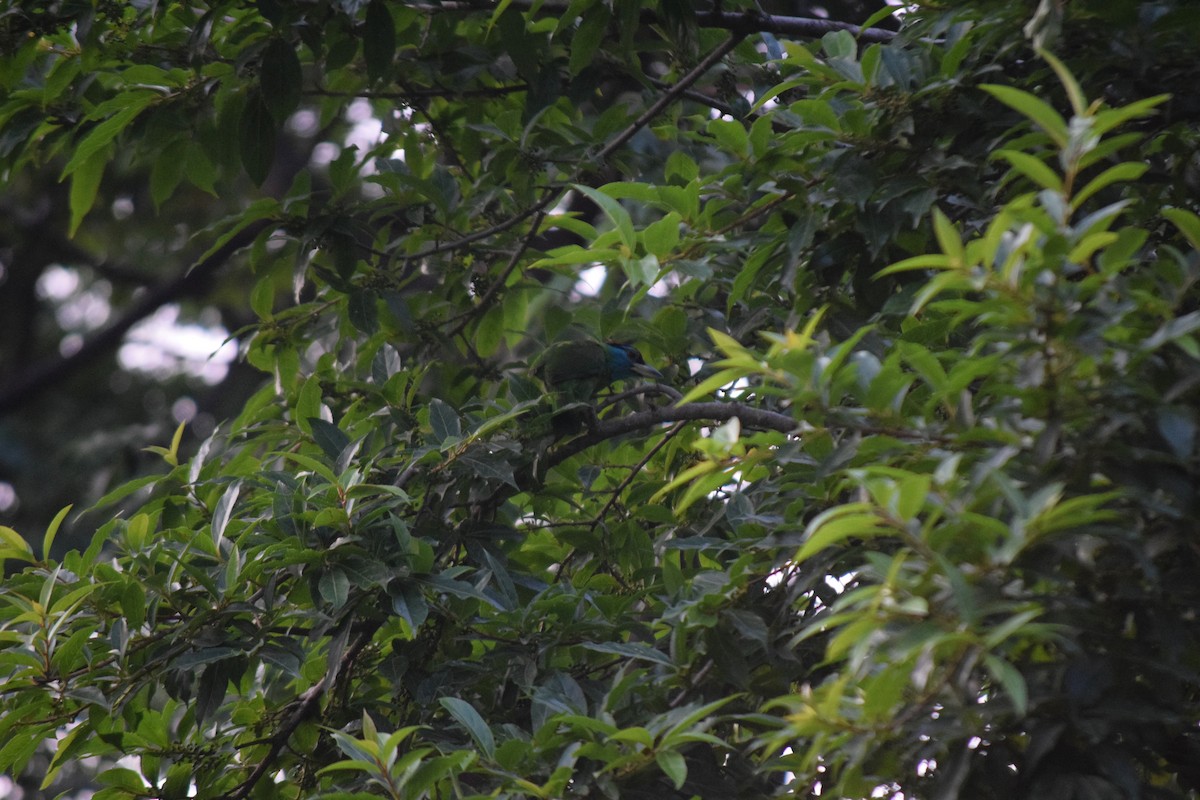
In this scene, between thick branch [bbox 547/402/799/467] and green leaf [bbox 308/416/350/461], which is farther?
green leaf [bbox 308/416/350/461]

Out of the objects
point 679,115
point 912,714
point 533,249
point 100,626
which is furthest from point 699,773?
point 679,115

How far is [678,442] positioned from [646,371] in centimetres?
88

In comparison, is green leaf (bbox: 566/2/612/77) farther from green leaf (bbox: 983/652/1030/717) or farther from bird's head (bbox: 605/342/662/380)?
green leaf (bbox: 983/652/1030/717)

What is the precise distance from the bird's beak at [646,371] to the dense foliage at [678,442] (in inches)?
8.9

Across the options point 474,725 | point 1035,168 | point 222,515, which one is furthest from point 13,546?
point 1035,168

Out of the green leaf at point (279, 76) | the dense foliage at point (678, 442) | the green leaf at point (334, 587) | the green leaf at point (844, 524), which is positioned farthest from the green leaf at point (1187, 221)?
the green leaf at point (279, 76)

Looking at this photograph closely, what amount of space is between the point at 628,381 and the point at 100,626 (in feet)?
8.41

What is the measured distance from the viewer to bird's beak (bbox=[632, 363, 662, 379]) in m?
3.55

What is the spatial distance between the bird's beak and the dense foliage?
0.23m

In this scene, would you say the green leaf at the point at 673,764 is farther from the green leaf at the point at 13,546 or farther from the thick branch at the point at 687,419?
the green leaf at the point at 13,546

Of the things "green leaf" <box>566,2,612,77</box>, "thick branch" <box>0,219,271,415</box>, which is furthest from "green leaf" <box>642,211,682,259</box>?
"thick branch" <box>0,219,271,415</box>

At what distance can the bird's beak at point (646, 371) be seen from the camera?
11.6 feet

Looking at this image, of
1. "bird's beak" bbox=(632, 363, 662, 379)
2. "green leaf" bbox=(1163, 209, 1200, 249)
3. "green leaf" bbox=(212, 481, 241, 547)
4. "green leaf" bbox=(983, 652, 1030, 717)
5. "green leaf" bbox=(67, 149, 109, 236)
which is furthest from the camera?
"bird's beak" bbox=(632, 363, 662, 379)

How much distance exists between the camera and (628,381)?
4.61m
